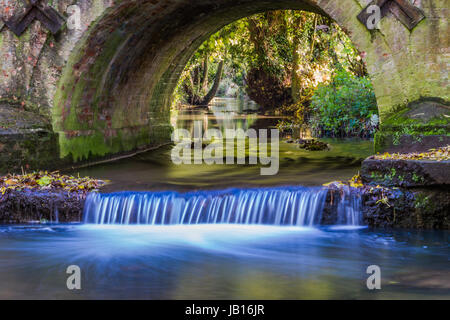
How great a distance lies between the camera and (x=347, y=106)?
629 inches

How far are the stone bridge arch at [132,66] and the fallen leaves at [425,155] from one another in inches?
12.3

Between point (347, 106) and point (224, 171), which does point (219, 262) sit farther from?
point (347, 106)

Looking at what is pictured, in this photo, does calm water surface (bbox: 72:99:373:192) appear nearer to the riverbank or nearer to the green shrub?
the riverbank

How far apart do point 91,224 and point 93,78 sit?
3.40 metres

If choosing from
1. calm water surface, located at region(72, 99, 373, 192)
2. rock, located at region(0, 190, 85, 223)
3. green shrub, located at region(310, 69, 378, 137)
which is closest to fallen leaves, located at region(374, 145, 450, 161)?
calm water surface, located at region(72, 99, 373, 192)

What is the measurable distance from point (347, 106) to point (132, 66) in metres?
6.00

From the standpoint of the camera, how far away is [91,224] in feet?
28.5

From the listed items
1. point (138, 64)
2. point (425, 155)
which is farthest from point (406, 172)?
point (138, 64)

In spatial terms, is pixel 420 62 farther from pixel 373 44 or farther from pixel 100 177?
pixel 100 177

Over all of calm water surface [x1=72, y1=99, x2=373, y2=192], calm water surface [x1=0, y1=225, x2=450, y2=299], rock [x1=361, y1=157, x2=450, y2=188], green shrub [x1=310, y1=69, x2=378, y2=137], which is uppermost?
green shrub [x1=310, y1=69, x2=378, y2=137]

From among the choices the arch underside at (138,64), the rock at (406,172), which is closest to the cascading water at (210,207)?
the rock at (406,172)

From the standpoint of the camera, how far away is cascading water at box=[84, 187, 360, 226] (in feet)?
27.7

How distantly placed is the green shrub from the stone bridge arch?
3.68 meters
